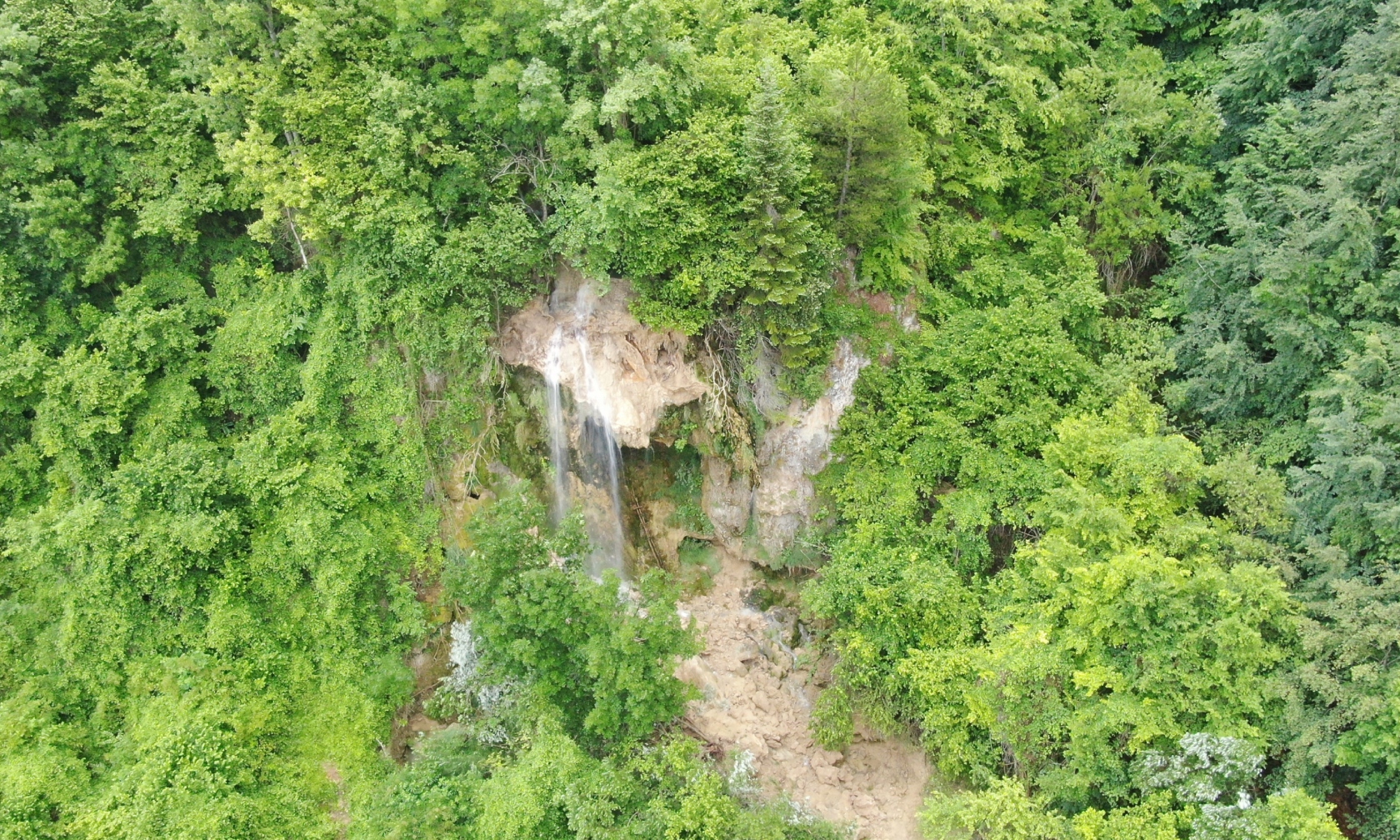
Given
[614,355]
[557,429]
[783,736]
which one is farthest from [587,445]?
[783,736]

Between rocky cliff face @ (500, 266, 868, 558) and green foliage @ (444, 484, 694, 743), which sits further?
rocky cliff face @ (500, 266, 868, 558)

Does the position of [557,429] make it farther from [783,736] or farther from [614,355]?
[783,736]

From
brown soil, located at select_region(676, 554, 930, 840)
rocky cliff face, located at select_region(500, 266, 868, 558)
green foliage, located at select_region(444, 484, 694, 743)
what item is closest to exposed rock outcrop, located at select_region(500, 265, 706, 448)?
rocky cliff face, located at select_region(500, 266, 868, 558)

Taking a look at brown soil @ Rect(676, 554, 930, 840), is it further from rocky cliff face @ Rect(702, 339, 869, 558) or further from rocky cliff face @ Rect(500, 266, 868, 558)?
rocky cliff face @ Rect(500, 266, 868, 558)

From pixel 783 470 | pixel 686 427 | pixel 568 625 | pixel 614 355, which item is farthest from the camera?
pixel 783 470

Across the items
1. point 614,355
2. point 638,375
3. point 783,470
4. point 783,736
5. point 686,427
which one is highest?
point 614,355

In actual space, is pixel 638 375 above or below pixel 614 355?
below

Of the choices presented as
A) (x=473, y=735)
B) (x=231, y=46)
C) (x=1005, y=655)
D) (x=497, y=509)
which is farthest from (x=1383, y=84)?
(x=231, y=46)
